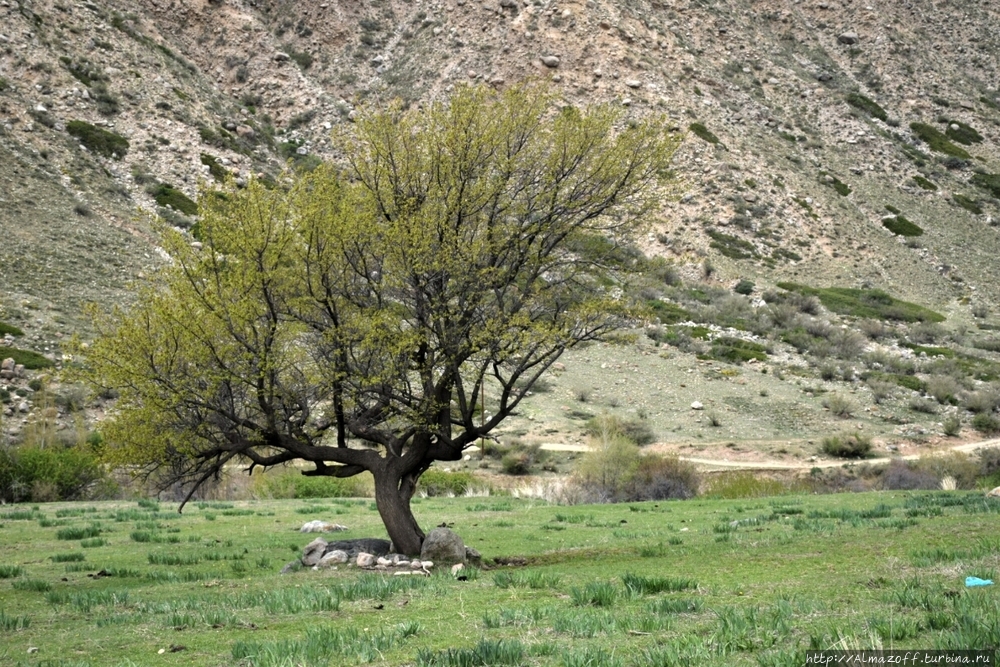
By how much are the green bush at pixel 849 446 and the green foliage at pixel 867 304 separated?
1947 cm

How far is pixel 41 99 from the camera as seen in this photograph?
180 feet

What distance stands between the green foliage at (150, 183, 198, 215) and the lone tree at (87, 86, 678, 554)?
130 ft

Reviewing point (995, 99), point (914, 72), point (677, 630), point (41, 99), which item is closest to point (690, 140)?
point (914, 72)

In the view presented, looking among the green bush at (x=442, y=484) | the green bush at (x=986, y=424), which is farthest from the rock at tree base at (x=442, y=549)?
the green bush at (x=986, y=424)

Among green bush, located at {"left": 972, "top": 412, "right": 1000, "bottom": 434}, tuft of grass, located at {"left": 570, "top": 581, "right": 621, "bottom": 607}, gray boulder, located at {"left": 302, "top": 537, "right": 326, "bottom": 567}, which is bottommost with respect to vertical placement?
gray boulder, located at {"left": 302, "top": 537, "right": 326, "bottom": 567}

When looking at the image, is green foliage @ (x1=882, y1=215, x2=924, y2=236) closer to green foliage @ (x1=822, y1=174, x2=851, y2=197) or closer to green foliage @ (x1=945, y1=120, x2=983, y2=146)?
green foliage @ (x1=822, y1=174, x2=851, y2=197)

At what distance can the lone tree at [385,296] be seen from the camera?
1377 centimetres

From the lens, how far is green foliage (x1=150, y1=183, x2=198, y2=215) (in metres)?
52.5

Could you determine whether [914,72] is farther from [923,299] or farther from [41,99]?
[41,99]

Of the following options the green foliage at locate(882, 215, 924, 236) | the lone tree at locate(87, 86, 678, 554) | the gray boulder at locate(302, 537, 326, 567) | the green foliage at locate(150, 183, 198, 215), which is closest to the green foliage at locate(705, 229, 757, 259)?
the green foliage at locate(882, 215, 924, 236)

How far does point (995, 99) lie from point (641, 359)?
5748 centimetres

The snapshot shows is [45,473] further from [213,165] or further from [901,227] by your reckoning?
[901,227]

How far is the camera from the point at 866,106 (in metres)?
77.6

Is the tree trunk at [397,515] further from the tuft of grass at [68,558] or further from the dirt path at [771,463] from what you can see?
the dirt path at [771,463]
